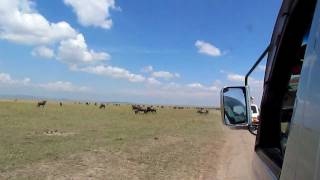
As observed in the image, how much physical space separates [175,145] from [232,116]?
1711 centimetres

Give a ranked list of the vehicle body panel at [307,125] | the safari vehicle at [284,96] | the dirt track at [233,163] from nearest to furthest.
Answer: the vehicle body panel at [307,125] < the safari vehicle at [284,96] < the dirt track at [233,163]

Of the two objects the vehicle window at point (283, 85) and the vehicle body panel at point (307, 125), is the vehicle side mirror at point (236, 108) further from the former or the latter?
the vehicle body panel at point (307, 125)

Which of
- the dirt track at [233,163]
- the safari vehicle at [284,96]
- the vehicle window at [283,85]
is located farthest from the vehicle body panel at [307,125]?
the dirt track at [233,163]

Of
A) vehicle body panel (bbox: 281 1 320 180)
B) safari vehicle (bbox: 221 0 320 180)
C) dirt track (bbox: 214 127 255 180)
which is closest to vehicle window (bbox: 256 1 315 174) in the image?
safari vehicle (bbox: 221 0 320 180)

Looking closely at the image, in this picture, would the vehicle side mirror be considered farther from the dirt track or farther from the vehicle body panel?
the dirt track

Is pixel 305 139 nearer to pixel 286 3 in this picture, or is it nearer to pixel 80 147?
pixel 286 3

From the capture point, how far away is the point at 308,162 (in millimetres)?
1785

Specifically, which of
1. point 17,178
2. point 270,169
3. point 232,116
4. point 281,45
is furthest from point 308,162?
point 17,178

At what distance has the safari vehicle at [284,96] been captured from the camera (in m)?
2.02

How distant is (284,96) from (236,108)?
0.36 meters

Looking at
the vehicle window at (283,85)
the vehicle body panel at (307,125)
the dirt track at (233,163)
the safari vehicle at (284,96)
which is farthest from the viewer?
the dirt track at (233,163)

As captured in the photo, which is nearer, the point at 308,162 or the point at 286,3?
the point at 308,162

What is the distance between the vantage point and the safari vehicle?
6.63 feet

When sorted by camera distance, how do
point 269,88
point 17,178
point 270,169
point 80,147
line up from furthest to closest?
point 80,147 → point 17,178 → point 269,88 → point 270,169
